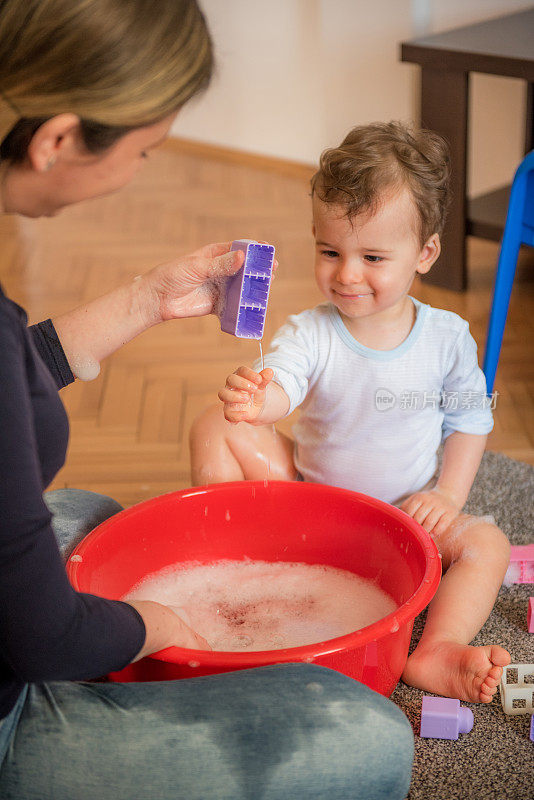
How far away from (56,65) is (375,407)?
69 cm

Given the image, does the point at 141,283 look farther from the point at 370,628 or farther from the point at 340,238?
the point at 370,628

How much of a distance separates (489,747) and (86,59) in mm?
784

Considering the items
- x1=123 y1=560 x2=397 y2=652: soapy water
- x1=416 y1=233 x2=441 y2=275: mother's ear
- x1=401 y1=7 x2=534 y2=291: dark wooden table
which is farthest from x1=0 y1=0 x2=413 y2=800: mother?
x1=401 y1=7 x2=534 y2=291: dark wooden table

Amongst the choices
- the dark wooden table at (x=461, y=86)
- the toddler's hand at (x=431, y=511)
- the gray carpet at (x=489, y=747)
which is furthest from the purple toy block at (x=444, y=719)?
the dark wooden table at (x=461, y=86)

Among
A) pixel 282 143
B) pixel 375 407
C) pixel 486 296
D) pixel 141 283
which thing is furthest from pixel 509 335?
pixel 282 143

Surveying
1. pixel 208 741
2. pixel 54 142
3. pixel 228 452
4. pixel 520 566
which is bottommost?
pixel 520 566

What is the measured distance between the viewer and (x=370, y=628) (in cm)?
90

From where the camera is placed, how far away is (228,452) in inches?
51.1

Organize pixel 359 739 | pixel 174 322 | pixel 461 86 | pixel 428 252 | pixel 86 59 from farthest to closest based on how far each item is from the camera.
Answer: pixel 174 322 < pixel 461 86 < pixel 428 252 < pixel 359 739 < pixel 86 59

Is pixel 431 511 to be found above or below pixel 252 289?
below

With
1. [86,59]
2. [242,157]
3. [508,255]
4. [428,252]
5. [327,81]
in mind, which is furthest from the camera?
[242,157]

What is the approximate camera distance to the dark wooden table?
202 centimetres

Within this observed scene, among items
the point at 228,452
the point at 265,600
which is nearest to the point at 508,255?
the point at 228,452

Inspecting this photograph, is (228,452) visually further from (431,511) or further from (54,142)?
(54,142)
